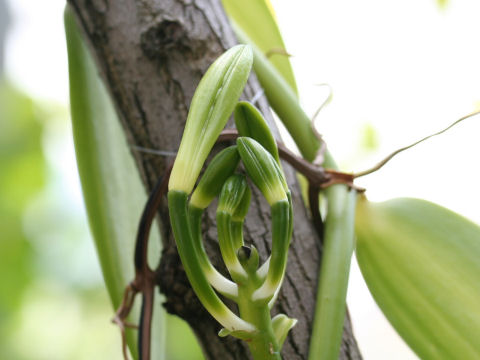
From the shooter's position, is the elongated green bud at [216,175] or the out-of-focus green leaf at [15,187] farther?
the out-of-focus green leaf at [15,187]

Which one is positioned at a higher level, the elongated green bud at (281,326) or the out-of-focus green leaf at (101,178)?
the out-of-focus green leaf at (101,178)

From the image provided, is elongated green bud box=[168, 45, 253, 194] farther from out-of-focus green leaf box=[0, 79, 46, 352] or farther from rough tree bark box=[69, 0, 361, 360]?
out-of-focus green leaf box=[0, 79, 46, 352]

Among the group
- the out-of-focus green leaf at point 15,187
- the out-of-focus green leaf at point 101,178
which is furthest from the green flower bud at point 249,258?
the out-of-focus green leaf at point 15,187

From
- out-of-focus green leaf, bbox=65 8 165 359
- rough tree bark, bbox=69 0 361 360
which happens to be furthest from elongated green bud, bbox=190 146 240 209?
out-of-focus green leaf, bbox=65 8 165 359

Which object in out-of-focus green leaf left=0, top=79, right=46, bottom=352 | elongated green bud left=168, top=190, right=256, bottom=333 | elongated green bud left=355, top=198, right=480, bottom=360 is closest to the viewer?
elongated green bud left=168, top=190, right=256, bottom=333

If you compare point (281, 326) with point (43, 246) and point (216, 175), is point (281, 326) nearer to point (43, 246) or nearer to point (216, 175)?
point (216, 175)

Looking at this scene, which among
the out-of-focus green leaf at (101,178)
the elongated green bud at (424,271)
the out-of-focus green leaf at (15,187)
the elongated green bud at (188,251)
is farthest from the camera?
the out-of-focus green leaf at (15,187)

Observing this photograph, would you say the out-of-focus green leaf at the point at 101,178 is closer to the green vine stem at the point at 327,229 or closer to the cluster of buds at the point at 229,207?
the green vine stem at the point at 327,229
